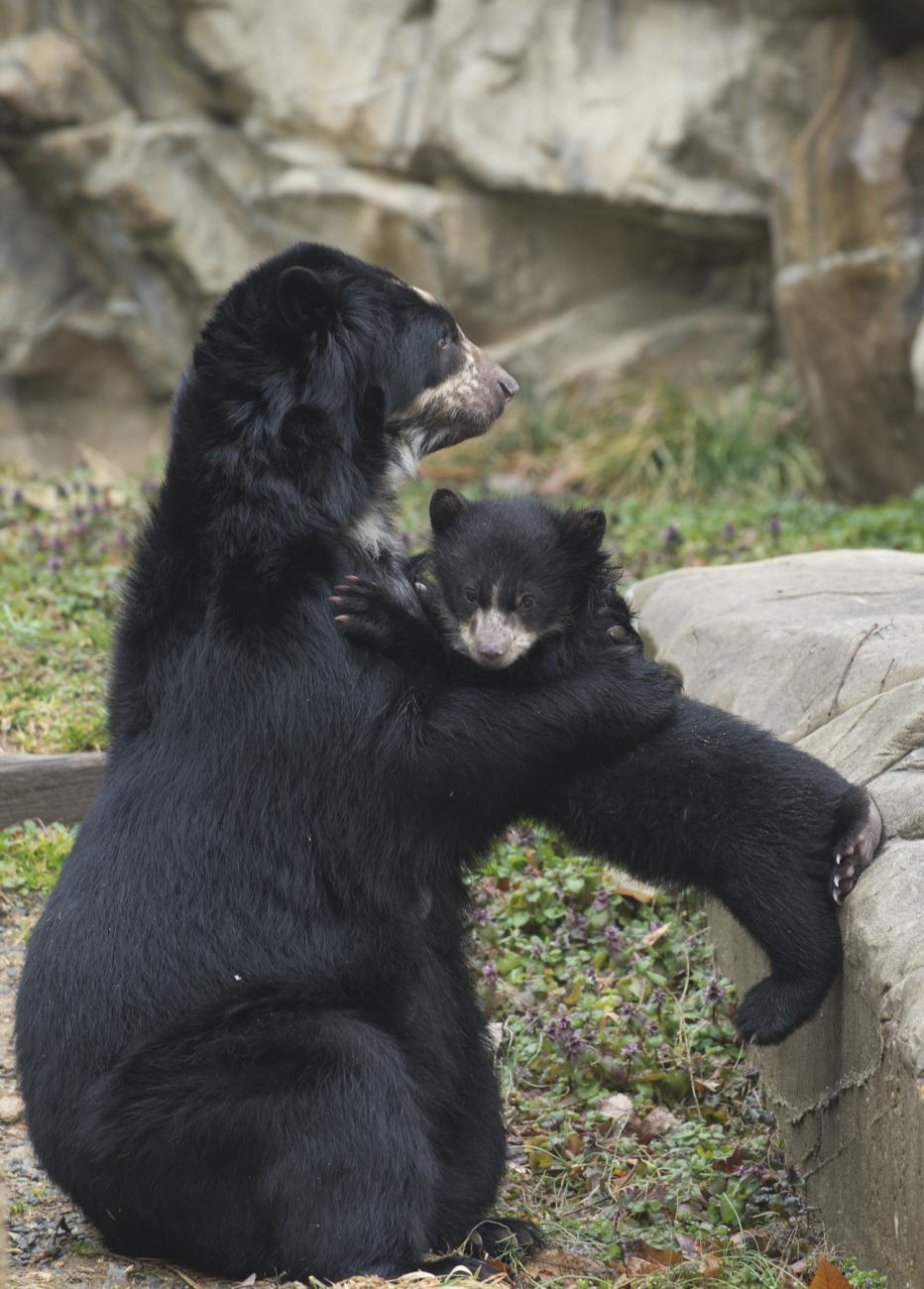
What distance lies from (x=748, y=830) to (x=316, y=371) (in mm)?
1521

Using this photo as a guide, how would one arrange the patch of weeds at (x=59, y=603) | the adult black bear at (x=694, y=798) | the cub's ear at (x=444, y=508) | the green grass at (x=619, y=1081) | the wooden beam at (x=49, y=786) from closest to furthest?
1. the adult black bear at (x=694, y=798)
2. the green grass at (x=619, y=1081)
3. the cub's ear at (x=444, y=508)
4. the wooden beam at (x=49, y=786)
5. the patch of weeds at (x=59, y=603)

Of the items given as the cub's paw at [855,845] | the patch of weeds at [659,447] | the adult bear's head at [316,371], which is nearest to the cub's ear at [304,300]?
the adult bear's head at [316,371]

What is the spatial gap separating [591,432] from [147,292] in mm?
4195

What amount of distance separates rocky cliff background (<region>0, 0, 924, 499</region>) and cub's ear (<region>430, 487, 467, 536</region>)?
708 centimetres

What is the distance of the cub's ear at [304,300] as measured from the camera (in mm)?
3947

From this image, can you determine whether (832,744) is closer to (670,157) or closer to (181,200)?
(670,157)

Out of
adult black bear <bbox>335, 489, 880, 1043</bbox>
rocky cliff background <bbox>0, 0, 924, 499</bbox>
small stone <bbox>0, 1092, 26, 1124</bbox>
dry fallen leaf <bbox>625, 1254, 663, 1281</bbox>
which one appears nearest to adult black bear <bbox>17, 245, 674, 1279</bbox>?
adult black bear <bbox>335, 489, 880, 1043</bbox>

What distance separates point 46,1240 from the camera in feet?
13.3

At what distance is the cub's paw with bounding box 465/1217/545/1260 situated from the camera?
158 inches

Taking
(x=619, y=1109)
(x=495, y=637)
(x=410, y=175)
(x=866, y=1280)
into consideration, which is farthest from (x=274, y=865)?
(x=410, y=175)

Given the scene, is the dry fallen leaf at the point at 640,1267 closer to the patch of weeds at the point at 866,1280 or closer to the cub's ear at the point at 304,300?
the patch of weeds at the point at 866,1280

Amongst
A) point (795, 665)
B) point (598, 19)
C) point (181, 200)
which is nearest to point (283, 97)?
point (181, 200)

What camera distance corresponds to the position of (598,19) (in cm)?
1259

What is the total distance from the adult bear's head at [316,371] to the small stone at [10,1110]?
2131 millimetres
